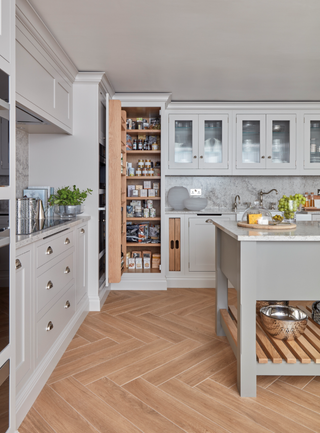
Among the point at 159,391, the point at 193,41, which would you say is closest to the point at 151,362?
the point at 159,391

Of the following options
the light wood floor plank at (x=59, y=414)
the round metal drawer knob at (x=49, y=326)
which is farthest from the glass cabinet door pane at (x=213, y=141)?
the light wood floor plank at (x=59, y=414)

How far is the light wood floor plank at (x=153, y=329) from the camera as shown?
269 centimetres

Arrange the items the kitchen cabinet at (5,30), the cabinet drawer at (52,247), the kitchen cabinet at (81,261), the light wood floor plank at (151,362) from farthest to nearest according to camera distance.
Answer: the kitchen cabinet at (81,261) < the light wood floor plank at (151,362) < the cabinet drawer at (52,247) < the kitchen cabinet at (5,30)

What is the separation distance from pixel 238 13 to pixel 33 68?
1469 mm

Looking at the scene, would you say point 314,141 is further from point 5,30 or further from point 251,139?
point 5,30

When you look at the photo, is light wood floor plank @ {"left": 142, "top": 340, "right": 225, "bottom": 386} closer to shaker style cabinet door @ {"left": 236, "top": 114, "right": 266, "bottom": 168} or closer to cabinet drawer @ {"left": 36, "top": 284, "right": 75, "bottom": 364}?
cabinet drawer @ {"left": 36, "top": 284, "right": 75, "bottom": 364}

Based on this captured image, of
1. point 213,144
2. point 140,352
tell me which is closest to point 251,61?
point 213,144

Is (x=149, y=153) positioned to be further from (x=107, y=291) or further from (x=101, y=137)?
(x=107, y=291)

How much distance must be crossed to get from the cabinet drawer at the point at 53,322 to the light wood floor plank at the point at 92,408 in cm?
24

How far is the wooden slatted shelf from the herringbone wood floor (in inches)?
8.5

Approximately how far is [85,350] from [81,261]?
875 millimetres

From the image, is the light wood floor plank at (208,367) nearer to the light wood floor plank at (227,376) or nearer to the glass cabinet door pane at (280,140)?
the light wood floor plank at (227,376)

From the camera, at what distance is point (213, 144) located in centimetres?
440

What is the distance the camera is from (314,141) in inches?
174
